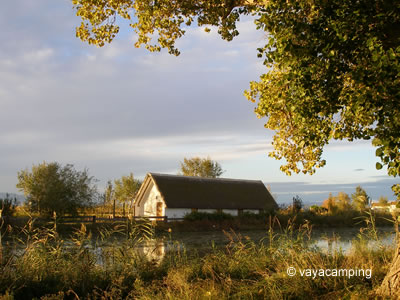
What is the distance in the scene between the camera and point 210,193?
38562mm

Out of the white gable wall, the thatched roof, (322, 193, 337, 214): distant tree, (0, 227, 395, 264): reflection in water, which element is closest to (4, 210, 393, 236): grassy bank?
(322, 193, 337, 214): distant tree

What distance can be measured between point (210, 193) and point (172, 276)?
3091cm

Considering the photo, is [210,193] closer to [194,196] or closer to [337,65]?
[194,196]

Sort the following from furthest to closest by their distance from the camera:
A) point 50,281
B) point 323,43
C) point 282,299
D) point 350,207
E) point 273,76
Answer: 1. point 350,207
2. point 273,76
3. point 50,281
4. point 323,43
5. point 282,299

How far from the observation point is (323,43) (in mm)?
7043

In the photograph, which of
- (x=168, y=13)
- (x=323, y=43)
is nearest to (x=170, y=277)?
(x=323, y=43)

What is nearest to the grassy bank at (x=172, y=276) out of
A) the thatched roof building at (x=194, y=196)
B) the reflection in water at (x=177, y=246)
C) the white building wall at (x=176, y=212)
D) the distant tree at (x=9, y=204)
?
the reflection in water at (x=177, y=246)

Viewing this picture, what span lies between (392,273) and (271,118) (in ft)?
16.1

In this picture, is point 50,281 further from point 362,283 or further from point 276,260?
point 362,283

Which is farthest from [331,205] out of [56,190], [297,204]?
[56,190]

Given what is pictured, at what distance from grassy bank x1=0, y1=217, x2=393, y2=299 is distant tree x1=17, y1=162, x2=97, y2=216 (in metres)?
26.0

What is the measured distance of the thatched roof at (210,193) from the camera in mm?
36000

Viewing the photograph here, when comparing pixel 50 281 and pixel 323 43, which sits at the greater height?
pixel 323 43

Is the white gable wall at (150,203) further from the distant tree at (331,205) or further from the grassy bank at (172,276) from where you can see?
the grassy bank at (172,276)
